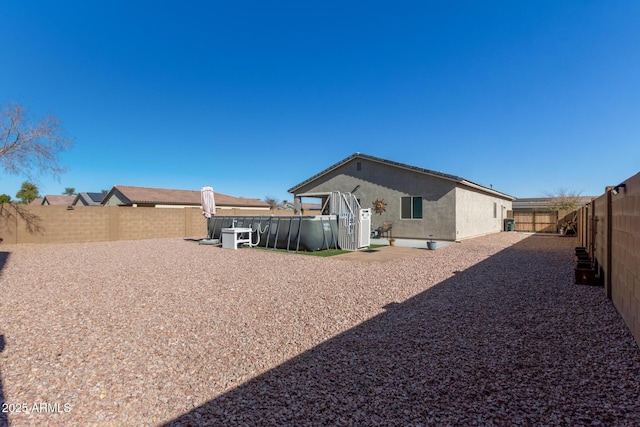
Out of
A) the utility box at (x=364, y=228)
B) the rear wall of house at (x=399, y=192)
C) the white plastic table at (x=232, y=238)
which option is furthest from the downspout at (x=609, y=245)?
the white plastic table at (x=232, y=238)

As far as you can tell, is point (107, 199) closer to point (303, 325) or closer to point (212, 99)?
point (212, 99)

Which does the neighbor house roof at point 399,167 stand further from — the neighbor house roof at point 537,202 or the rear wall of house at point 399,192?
the neighbor house roof at point 537,202

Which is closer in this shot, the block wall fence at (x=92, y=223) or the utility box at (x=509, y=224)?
the block wall fence at (x=92, y=223)

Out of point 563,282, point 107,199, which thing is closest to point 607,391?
point 563,282

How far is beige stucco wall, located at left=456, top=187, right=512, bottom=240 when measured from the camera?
1559 centimetres

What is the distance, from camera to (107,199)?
32500 millimetres

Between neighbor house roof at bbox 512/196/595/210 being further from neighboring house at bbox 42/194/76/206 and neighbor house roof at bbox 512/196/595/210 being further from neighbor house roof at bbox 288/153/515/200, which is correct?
neighboring house at bbox 42/194/76/206

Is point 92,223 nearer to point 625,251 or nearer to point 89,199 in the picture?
point 625,251

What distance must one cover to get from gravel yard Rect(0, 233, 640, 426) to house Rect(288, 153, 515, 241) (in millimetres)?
8686

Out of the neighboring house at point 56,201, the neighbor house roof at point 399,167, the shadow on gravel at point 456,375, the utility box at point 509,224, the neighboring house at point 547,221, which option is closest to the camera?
the shadow on gravel at point 456,375

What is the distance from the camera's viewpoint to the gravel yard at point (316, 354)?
234 centimetres

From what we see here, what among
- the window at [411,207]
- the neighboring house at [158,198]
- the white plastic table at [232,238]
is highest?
the neighboring house at [158,198]

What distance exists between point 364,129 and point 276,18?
30.9 feet

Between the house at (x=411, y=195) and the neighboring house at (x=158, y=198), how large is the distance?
54.1 feet
